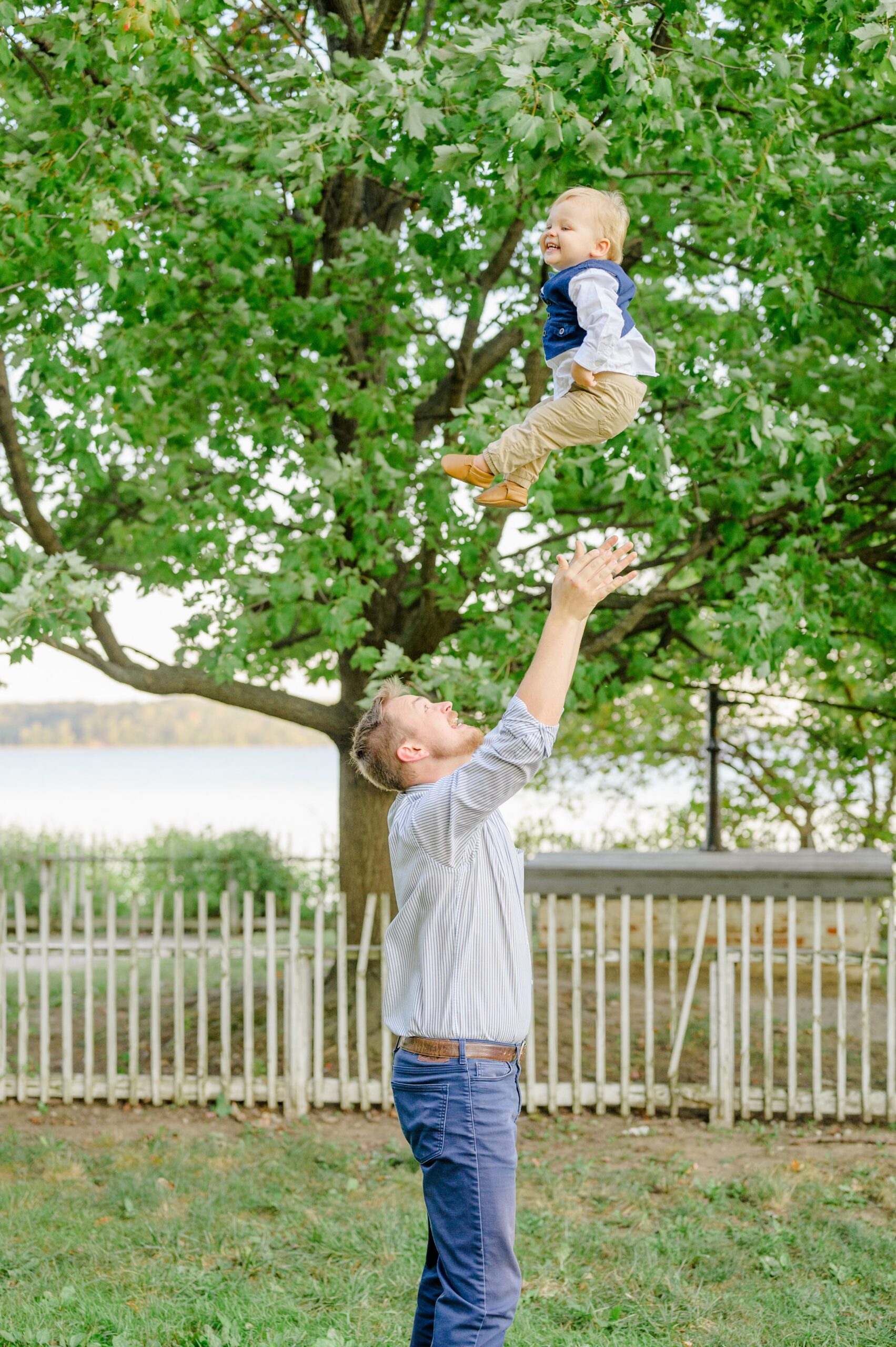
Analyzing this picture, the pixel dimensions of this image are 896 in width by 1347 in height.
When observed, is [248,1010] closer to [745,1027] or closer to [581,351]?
[745,1027]

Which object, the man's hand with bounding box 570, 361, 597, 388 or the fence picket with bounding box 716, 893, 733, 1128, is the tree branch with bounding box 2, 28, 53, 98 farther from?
the fence picket with bounding box 716, 893, 733, 1128

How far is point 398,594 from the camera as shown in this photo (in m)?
8.05

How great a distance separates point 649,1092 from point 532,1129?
2.56 feet

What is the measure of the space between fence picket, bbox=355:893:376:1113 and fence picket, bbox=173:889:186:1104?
111 cm

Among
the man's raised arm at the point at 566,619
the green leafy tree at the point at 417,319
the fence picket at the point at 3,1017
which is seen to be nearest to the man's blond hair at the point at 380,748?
the man's raised arm at the point at 566,619

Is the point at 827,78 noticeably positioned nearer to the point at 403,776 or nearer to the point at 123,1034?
the point at 403,776

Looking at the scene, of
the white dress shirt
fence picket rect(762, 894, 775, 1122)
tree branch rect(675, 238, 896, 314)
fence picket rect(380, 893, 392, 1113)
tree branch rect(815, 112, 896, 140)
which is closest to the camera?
the white dress shirt

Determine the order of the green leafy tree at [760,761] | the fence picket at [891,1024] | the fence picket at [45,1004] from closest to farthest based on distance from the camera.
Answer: the fence picket at [891,1024]
the fence picket at [45,1004]
the green leafy tree at [760,761]

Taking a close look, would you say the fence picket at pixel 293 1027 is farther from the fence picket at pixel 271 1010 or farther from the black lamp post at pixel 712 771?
the black lamp post at pixel 712 771

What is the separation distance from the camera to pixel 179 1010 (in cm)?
772

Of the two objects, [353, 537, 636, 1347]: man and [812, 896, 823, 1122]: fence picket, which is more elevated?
[353, 537, 636, 1347]: man

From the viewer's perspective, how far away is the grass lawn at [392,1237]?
14.3ft

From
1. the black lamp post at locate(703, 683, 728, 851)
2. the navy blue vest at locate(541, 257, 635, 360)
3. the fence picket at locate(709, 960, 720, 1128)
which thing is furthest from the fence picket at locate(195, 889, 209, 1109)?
the navy blue vest at locate(541, 257, 635, 360)

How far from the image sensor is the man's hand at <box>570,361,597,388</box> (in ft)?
8.52
